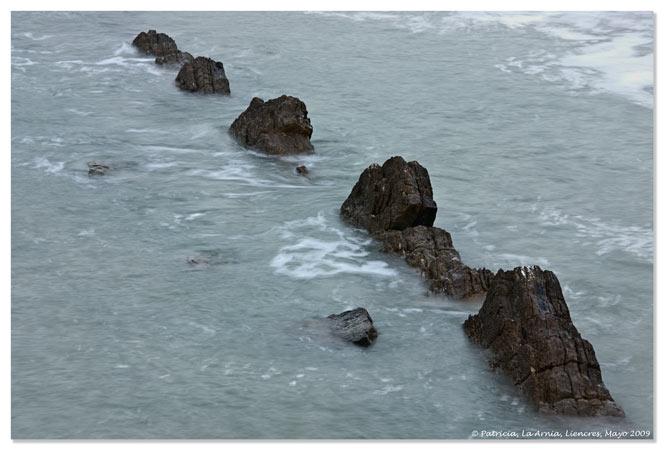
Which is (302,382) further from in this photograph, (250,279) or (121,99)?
(121,99)

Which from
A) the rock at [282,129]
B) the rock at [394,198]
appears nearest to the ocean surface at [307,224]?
the rock at [282,129]

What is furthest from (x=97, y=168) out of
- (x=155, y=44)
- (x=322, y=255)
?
(x=155, y=44)

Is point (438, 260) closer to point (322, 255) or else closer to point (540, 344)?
point (322, 255)

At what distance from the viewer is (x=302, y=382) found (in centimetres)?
1521

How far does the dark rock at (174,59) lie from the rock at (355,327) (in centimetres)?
1751

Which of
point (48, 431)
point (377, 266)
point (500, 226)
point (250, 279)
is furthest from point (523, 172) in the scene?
point (48, 431)

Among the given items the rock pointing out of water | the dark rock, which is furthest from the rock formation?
the rock pointing out of water

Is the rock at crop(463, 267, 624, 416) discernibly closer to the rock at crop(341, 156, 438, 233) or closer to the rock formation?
the rock formation

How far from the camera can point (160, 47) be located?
111ft

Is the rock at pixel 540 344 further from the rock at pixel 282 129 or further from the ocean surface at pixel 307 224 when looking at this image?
the rock at pixel 282 129

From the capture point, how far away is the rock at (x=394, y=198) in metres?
20.0

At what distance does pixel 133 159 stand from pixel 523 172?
8644 millimetres

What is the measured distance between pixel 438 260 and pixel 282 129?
25.5 feet

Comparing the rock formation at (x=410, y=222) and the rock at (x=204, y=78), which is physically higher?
the rock at (x=204, y=78)
